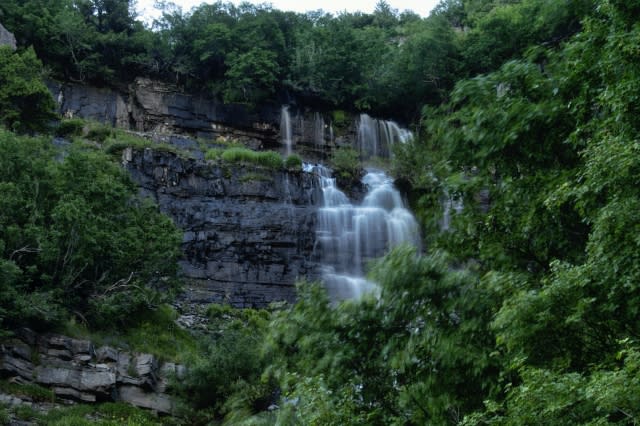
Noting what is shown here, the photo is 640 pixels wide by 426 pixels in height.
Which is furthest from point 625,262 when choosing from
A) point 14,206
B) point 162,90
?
point 162,90

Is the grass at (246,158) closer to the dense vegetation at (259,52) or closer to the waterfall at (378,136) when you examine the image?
the dense vegetation at (259,52)

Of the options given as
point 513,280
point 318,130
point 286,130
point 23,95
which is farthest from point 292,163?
point 513,280

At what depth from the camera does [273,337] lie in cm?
673

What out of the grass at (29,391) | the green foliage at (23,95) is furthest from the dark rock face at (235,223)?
the grass at (29,391)

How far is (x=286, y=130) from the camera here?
4438cm

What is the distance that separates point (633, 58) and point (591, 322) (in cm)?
231

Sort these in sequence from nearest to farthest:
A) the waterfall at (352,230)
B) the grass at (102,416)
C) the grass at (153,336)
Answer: the grass at (102,416) → the grass at (153,336) → the waterfall at (352,230)

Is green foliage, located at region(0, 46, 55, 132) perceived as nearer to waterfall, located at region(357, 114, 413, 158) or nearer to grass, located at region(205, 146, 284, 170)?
grass, located at region(205, 146, 284, 170)

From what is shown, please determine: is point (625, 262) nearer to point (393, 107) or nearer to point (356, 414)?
point (356, 414)

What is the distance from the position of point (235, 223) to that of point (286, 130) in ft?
44.9

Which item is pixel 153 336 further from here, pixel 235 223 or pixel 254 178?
pixel 254 178

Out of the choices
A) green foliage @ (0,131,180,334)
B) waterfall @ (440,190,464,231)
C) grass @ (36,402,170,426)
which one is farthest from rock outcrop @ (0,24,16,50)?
waterfall @ (440,190,464,231)

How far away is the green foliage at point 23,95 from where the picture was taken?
32.9m

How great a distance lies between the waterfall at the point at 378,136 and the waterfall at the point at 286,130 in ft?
15.6
